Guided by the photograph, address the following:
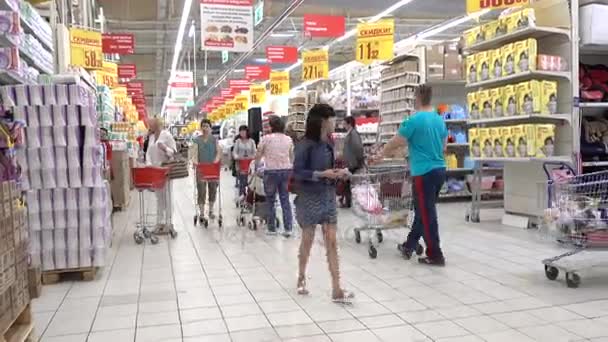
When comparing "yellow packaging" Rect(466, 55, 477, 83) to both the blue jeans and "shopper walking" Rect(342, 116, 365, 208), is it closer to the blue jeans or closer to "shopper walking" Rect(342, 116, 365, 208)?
"shopper walking" Rect(342, 116, 365, 208)

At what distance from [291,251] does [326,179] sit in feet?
8.03

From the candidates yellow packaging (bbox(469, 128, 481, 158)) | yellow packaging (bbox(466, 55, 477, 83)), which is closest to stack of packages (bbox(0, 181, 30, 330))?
yellow packaging (bbox(469, 128, 481, 158))

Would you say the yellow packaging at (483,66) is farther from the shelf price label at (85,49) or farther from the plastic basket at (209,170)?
the shelf price label at (85,49)

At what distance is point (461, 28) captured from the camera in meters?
23.3

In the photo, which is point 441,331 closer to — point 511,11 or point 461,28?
point 511,11

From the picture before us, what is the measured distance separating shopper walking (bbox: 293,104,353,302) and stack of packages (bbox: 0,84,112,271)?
85.6 inches

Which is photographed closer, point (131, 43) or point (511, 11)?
point (511, 11)

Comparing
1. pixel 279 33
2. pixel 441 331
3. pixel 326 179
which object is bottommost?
pixel 441 331

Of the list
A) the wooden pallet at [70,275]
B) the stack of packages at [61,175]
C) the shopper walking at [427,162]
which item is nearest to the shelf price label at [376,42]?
the shopper walking at [427,162]

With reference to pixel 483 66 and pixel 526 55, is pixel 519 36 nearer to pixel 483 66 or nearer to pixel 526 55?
pixel 483 66

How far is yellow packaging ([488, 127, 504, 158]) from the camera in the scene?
7.65 meters

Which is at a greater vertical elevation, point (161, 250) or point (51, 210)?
point (51, 210)

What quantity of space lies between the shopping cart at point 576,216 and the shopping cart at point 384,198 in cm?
177

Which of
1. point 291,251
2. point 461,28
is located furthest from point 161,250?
point 461,28
